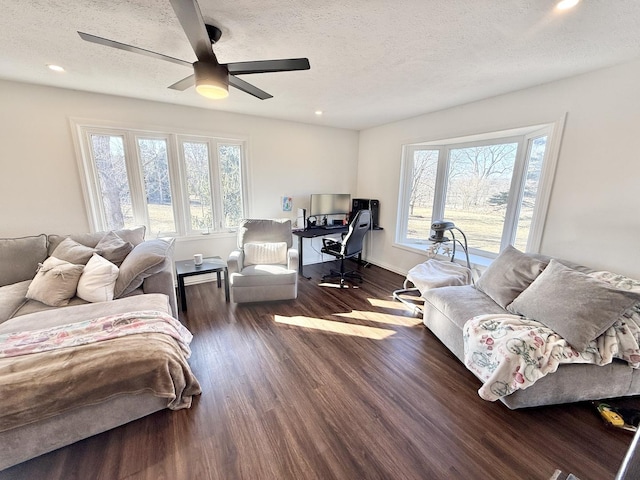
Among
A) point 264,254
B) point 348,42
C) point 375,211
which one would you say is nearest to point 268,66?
point 348,42

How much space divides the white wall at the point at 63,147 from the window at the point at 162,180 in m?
0.13

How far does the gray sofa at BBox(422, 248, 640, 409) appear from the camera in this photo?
1.56 meters

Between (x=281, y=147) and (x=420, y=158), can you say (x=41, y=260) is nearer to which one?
(x=281, y=147)

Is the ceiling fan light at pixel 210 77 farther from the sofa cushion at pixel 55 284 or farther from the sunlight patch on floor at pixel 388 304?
the sunlight patch on floor at pixel 388 304

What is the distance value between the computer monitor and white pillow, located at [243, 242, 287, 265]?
1122 mm

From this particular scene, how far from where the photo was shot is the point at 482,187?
3.29 meters

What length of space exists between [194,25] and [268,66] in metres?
0.45

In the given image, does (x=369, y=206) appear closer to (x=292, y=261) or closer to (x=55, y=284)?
(x=292, y=261)

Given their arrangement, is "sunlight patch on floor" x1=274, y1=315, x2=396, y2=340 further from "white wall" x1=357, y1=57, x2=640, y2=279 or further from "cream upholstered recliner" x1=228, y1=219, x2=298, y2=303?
"white wall" x1=357, y1=57, x2=640, y2=279

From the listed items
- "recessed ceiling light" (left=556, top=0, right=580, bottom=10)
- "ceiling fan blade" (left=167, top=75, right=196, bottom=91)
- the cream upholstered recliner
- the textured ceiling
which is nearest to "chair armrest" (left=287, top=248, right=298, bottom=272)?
the cream upholstered recliner

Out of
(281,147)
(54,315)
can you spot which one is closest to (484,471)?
(54,315)

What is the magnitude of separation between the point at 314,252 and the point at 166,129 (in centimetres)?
280

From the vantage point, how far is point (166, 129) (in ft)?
10.4

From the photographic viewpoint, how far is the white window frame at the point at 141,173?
287 cm
